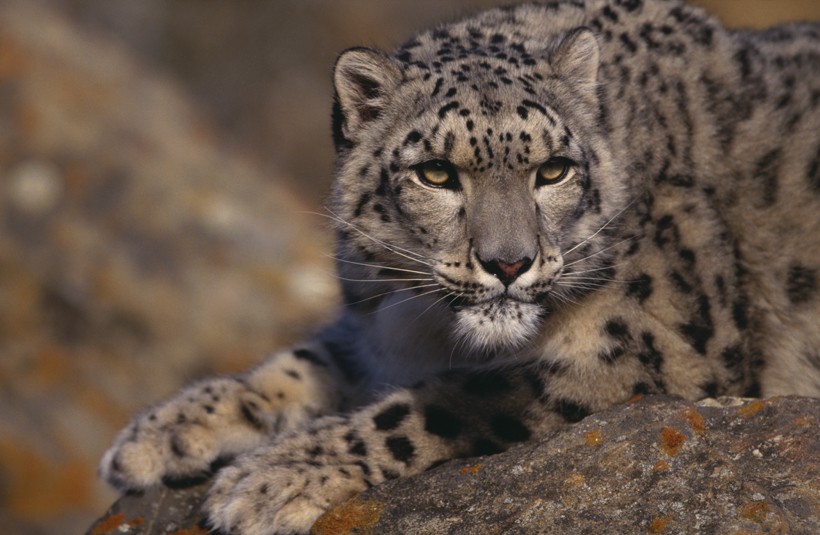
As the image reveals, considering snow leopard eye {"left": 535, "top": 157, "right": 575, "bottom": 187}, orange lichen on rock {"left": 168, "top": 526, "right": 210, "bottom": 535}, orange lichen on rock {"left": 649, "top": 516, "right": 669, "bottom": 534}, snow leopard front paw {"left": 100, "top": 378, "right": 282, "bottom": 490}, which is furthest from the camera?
snow leopard front paw {"left": 100, "top": 378, "right": 282, "bottom": 490}

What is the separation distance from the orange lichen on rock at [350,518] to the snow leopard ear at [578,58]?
5.81 feet

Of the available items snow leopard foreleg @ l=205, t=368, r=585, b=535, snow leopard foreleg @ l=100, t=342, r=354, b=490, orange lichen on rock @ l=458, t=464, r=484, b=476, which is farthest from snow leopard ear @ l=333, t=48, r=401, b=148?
orange lichen on rock @ l=458, t=464, r=484, b=476

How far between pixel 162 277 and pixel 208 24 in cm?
→ 523

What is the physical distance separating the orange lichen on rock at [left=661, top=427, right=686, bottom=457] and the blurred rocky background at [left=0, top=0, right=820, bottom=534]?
282cm

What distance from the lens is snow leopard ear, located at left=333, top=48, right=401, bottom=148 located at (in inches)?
181

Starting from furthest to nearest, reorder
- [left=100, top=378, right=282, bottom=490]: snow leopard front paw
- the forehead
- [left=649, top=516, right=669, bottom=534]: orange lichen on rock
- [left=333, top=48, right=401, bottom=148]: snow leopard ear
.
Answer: [left=100, top=378, right=282, bottom=490]: snow leopard front paw, [left=333, top=48, right=401, bottom=148]: snow leopard ear, the forehead, [left=649, top=516, right=669, bottom=534]: orange lichen on rock

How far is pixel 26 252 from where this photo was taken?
906cm

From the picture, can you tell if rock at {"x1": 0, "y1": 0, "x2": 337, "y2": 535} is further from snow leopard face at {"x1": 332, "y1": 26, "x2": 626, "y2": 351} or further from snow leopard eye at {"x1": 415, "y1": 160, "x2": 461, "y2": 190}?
snow leopard eye at {"x1": 415, "y1": 160, "x2": 461, "y2": 190}

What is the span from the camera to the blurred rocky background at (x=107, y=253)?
841 centimetres

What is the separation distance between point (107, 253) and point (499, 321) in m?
5.65

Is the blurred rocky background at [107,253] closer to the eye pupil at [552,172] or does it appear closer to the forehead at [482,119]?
the forehead at [482,119]

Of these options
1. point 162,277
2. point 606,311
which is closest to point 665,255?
point 606,311

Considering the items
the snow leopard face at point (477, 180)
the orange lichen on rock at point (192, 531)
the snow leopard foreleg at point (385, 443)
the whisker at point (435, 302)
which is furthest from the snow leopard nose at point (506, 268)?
the orange lichen on rock at point (192, 531)

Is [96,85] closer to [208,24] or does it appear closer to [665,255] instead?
[208,24]
